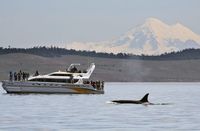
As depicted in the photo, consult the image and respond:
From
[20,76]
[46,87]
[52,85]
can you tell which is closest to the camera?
[46,87]

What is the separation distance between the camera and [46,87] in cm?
12400

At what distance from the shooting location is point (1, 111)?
76.4 meters

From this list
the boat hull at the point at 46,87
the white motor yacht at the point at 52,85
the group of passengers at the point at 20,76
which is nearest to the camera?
the boat hull at the point at 46,87

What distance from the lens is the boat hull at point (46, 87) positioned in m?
124

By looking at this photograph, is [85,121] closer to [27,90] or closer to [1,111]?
[1,111]

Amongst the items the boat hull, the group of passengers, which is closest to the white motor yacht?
the boat hull

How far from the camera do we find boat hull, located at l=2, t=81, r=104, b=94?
123625mm

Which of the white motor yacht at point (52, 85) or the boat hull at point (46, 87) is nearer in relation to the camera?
the boat hull at point (46, 87)

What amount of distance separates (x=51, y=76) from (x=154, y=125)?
67.2 meters

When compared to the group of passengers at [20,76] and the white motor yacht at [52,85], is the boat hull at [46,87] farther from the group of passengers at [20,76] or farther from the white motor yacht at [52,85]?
the group of passengers at [20,76]

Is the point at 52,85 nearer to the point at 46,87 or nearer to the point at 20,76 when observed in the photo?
the point at 46,87

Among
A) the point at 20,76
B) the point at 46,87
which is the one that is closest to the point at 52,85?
the point at 46,87

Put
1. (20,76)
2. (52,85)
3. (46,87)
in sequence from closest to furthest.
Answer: (46,87) < (52,85) < (20,76)

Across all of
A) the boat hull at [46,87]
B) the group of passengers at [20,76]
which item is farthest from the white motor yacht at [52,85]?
the group of passengers at [20,76]
